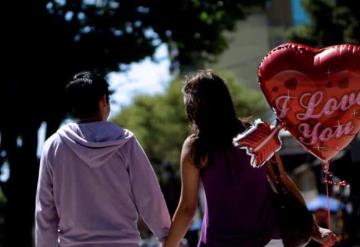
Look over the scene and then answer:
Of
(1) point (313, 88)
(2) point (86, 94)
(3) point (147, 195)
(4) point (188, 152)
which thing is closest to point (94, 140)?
(2) point (86, 94)

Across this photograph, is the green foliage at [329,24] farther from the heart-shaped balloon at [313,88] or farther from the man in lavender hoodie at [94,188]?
the man in lavender hoodie at [94,188]

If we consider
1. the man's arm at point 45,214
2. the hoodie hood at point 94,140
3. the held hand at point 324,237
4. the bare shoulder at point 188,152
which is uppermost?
the hoodie hood at point 94,140

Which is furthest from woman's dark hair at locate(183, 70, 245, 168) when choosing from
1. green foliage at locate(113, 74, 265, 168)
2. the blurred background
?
green foliage at locate(113, 74, 265, 168)

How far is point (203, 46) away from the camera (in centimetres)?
1369

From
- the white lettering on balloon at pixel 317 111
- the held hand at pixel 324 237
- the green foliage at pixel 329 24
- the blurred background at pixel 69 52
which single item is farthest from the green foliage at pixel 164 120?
the held hand at pixel 324 237

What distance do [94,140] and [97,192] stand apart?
12.3 inches

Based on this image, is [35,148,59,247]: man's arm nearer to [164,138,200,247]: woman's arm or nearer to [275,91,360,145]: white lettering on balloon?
[164,138,200,247]: woman's arm

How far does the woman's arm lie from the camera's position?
3998mm

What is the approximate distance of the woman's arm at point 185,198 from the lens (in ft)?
13.1

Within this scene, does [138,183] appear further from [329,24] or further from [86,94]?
[329,24]

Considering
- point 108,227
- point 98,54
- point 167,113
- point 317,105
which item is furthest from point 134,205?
point 167,113

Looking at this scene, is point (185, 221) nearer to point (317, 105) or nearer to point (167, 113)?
point (317, 105)

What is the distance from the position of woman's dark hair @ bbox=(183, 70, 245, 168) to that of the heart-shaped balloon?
1.15 ft

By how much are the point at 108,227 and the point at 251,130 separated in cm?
100
